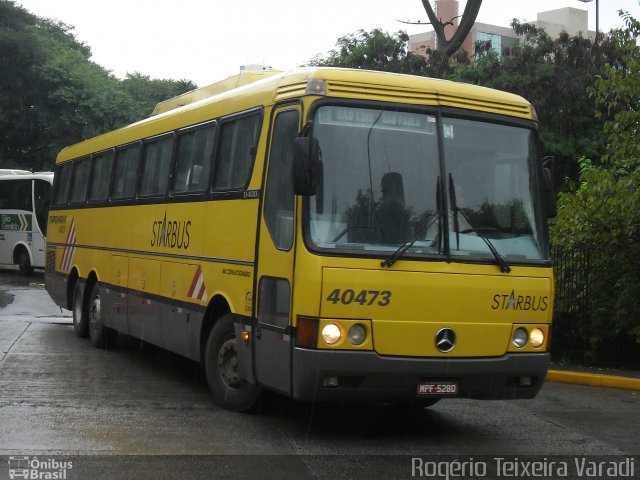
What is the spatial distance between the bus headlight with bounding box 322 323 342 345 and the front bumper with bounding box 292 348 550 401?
0.29 feet

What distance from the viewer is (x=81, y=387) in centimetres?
992

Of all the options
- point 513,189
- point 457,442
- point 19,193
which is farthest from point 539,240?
point 19,193

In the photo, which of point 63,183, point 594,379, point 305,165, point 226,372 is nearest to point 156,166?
point 226,372

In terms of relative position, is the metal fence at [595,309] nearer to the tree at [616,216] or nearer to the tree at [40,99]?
the tree at [616,216]

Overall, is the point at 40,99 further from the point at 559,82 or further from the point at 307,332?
the point at 307,332

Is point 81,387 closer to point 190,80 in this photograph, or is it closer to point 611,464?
point 611,464

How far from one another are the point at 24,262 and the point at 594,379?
22071 millimetres

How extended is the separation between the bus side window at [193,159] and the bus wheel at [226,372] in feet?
5.29

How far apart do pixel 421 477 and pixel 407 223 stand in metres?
2.06

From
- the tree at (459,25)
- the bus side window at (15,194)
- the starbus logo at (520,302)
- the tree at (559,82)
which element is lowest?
the starbus logo at (520,302)

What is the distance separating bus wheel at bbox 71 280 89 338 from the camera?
1414cm

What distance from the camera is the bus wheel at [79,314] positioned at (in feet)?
46.4

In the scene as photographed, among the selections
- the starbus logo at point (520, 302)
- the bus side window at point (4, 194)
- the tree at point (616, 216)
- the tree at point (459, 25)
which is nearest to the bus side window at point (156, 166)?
the starbus logo at point (520, 302)

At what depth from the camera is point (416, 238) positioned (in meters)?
7.46
